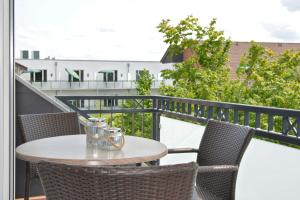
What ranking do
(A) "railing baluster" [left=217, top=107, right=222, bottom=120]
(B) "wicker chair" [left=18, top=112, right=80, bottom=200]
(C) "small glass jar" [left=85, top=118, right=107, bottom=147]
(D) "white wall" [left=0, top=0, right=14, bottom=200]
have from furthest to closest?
(A) "railing baluster" [left=217, top=107, right=222, bottom=120], (B) "wicker chair" [left=18, top=112, right=80, bottom=200], (C) "small glass jar" [left=85, top=118, right=107, bottom=147], (D) "white wall" [left=0, top=0, right=14, bottom=200]

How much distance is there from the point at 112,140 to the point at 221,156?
2.27ft

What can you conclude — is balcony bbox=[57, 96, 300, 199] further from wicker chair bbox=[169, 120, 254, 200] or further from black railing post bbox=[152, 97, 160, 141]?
wicker chair bbox=[169, 120, 254, 200]

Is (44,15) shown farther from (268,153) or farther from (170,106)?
(268,153)

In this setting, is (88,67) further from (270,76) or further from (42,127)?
(270,76)

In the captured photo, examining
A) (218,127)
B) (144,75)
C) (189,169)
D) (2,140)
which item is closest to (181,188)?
(189,169)

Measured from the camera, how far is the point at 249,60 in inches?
393

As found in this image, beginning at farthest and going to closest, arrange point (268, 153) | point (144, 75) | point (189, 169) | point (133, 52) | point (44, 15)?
point (144, 75), point (133, 52), point (44, 15), point (268, 153), point (189, 169)

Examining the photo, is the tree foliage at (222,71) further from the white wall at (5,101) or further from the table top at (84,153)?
the white wall at (5,101)

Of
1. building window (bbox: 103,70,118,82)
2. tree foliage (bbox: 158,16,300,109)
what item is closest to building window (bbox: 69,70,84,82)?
building window (bbox: 103,70,118,82)

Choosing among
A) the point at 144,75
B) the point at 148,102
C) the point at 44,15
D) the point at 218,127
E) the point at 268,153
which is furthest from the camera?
the point at 144,75

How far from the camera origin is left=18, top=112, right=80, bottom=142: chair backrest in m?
2.51

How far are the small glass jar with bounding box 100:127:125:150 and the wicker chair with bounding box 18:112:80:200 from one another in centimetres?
74

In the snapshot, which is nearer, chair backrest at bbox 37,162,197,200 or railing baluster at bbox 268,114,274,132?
chair backrest at bbox 37,162,197,200

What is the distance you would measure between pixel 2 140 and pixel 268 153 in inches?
80.5
